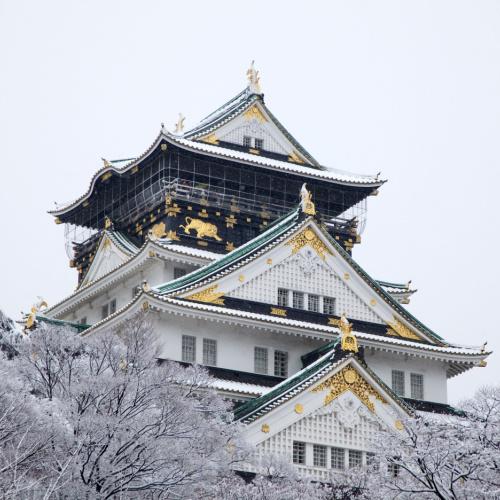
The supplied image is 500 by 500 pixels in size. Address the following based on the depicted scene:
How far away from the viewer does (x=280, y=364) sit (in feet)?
190

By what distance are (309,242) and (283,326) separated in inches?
178

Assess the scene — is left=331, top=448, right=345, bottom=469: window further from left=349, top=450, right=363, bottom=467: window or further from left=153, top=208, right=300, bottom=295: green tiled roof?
left=153, top=208, right=300, bottom=295: green tiled roof

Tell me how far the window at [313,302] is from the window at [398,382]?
4687 mm

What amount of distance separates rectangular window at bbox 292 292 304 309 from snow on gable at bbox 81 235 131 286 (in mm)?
9147

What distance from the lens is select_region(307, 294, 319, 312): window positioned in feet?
194

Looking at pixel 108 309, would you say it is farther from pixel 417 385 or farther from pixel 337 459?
pixel 337 459

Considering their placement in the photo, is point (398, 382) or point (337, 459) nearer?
point (337, 459)

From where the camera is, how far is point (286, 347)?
191 ft

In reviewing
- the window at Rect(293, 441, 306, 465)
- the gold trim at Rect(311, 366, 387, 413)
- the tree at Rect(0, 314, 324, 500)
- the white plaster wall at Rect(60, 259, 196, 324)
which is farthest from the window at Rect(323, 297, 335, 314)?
the tree at Rect(0, 314, 324, 500)

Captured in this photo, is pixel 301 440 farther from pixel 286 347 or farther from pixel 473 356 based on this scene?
pixel 473 356

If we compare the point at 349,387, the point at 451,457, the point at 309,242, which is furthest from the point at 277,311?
the point at 451,457

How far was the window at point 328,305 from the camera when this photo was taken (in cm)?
5950

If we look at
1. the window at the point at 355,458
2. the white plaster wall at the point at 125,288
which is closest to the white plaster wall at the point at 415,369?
the window at the point at 355,458

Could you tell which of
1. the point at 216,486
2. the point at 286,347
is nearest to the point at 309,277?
the point at 286,347
